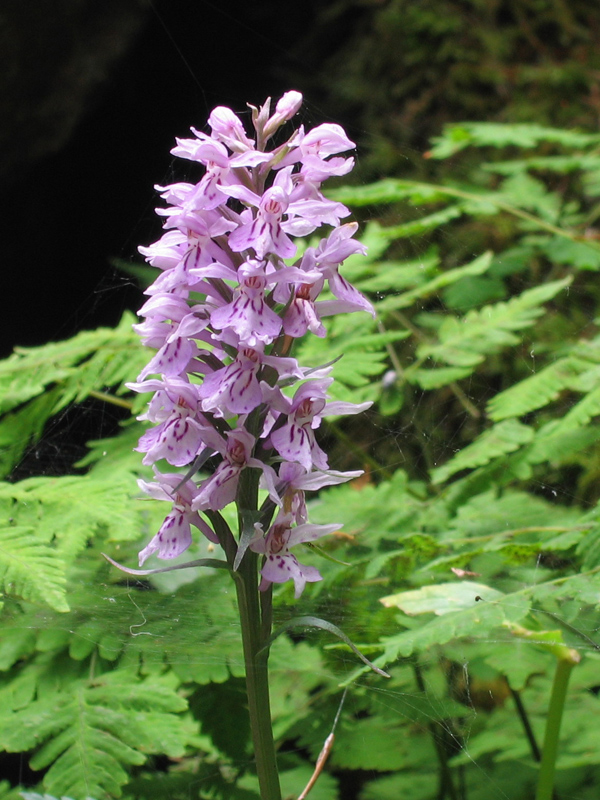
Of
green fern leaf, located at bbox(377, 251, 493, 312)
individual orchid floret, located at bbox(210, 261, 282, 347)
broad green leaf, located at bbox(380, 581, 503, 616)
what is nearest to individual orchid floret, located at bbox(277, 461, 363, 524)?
individual orchid floret, located at bbox(210, 261, 282, 347)

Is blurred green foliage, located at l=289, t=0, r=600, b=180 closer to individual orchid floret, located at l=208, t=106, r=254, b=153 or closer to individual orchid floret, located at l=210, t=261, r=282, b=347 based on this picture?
individual orchid floret, located at l=208, t=106, r=254, b=153

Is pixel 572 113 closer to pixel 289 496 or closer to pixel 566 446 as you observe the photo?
pixel 566 446

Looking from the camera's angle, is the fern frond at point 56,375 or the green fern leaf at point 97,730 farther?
the fern frond at point 56,375

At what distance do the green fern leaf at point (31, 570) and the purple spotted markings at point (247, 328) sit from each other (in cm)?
26

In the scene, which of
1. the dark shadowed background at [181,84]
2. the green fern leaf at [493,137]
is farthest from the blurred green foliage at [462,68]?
the green fern leaf at [493,137]

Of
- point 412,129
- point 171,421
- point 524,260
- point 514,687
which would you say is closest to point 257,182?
point 171,421

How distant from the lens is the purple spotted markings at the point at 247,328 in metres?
0.96

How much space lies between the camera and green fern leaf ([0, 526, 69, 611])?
1189 mm

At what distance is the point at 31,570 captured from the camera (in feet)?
4.06

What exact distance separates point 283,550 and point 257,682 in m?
0.19

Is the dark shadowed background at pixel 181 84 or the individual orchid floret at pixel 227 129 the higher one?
the dark shadowed background at pixel 181 84

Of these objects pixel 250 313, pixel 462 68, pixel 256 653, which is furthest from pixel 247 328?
pixel 462 68

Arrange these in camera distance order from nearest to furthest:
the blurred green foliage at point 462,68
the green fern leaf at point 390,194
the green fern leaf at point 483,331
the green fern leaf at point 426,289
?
1. the green fern leaf at point 483,331
2. the green fern leaf at point 426,289
3. the green fern leaf at point 390,194
4. the blurred green foliage at point 462,68

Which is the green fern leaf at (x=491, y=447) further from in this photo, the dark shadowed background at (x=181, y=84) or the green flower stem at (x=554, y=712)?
the dark shadowed background at (x=181, y=84)
